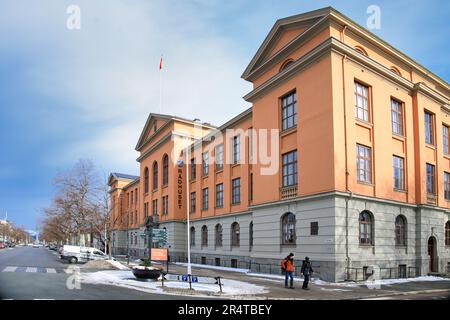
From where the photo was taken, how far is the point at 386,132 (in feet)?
94.8

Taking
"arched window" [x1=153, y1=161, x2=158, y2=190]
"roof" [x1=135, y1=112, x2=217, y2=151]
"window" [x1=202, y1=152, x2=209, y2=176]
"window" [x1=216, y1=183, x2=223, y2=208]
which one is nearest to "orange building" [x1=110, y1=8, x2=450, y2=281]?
"window" [x1=216, y1=183, x2=223, y2=208]

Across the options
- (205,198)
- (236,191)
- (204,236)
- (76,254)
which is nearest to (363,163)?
(236,191)

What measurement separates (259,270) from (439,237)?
13758mm

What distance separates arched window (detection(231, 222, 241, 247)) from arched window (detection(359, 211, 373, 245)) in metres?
15.6

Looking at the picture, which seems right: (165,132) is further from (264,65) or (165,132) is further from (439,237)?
(439,237)

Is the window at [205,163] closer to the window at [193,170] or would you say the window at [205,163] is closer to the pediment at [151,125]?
the window at [193,170]

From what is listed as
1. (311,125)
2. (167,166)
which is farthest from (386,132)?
(167,166)

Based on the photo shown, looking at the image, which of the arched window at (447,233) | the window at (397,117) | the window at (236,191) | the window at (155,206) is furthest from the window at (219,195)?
the arched window at (447,233)

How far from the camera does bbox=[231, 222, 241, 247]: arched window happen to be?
133 feet

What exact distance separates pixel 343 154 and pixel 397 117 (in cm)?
781

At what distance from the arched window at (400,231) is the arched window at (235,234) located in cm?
1551

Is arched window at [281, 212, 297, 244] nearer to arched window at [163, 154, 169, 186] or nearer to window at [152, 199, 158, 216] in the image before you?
arched window at [163, 154, 169, 186]

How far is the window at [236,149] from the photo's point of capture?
4047 centimetres

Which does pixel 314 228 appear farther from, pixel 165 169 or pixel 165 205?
pixel 165 169
